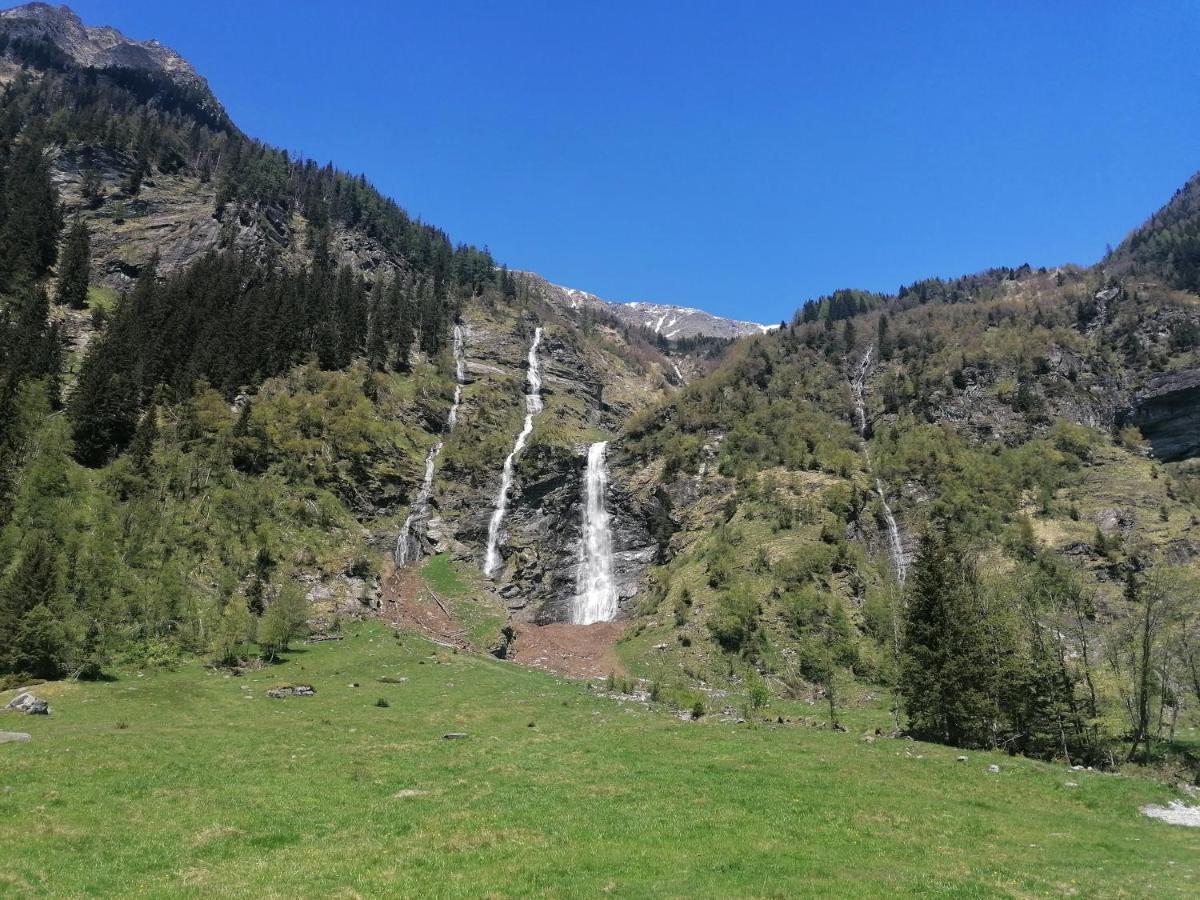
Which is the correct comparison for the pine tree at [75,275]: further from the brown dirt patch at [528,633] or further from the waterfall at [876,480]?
the waterfall at [876,480]

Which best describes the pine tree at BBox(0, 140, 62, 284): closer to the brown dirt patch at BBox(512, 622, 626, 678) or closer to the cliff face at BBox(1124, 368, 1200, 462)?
the brown dirt patch at BBox(512, 622, 626, 678)

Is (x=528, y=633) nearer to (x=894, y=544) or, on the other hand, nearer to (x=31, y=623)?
(x=894, y=544)

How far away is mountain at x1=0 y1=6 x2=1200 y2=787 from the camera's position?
36906 millimetres

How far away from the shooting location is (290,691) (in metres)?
37.5

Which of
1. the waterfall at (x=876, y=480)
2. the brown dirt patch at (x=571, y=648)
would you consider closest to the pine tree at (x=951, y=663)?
the brown dirt patch at (x=571, y=648)

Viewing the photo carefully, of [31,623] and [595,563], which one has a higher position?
[595,563]

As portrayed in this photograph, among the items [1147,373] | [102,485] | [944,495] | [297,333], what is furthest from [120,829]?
[1147,373]

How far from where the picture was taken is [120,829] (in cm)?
1595

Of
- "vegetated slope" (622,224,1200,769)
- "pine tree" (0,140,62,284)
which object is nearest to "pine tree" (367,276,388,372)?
"vegetated slope" (622,224,1200,769)

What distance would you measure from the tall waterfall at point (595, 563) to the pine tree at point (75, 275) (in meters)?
75.6

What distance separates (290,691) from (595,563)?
4355 centimetres

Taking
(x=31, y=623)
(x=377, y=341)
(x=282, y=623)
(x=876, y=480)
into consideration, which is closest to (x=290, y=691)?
(x=282, y=623)

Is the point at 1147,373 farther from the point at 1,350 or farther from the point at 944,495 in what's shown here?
the point at 1,350

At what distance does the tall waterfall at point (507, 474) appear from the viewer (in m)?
80.1
